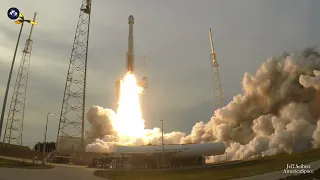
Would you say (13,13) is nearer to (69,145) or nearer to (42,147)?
(69,145)

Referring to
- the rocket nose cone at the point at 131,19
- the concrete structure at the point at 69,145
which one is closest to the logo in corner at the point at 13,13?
the concrete structure at the point at 69,145

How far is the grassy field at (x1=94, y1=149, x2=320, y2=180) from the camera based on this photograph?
226 feet

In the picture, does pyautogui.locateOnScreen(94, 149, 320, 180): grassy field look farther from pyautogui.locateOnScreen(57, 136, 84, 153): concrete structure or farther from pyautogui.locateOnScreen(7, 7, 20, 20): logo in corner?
pyautogui.locateOnScreen(57, 136, 84, 153): concrete structure

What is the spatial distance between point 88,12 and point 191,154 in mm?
59346

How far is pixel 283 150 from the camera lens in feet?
311

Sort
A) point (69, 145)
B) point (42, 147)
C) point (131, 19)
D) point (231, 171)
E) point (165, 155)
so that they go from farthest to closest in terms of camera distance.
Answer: point (42, 147)
point (131, 19)
point (69, 145)
point (165, 155)
point (231, 171)

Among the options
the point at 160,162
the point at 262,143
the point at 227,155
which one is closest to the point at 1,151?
the point at 160,162

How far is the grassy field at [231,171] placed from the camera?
2712 inches

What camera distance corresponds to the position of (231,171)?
7438 centimetres

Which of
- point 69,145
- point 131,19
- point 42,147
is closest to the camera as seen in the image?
point 69,145

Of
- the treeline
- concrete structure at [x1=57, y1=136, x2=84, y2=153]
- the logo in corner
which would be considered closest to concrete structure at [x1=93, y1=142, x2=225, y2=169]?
concrete structure at [x1=57, y1=136, x2=84, y2=153]

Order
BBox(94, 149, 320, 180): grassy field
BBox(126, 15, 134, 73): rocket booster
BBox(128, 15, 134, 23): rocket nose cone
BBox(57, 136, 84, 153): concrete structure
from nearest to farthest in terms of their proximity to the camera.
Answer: BBox(94, 149, 320, 180): grassy field → BBox(57, 136, 84, 153): concrete structure → BBox(126, 15, 134, 73): rocket booster → BBox(128, 15, 134, 23): rocket nose cone

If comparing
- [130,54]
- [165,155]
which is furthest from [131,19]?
[165,155]

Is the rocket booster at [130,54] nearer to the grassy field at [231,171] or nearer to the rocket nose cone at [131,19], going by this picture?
the rocket nose cone at [131,19]
